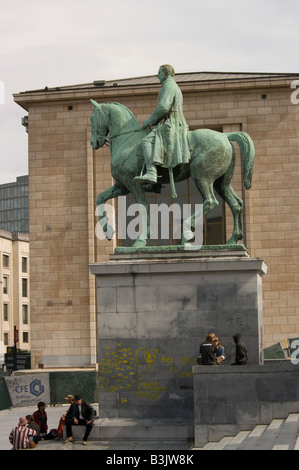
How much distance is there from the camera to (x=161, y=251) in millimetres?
21484

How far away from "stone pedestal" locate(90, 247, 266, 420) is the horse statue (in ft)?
3.28

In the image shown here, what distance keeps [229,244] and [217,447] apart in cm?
577

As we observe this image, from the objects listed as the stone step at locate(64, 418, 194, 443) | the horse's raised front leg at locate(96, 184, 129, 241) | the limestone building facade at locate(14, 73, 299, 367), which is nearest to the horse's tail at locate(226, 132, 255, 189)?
the horse's raised front leg at locate(96, 184, 129, 241)

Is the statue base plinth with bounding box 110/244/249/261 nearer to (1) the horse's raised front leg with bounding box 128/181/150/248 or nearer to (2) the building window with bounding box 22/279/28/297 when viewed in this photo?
(1) the horse's raised front leg with bounding box 128/181/150/248

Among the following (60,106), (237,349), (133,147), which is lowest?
(237,349)

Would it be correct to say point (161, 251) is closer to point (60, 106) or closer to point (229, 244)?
point (229, 244)

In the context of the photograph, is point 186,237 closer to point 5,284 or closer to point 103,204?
point 103,204

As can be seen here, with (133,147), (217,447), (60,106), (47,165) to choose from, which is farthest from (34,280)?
(217,447)

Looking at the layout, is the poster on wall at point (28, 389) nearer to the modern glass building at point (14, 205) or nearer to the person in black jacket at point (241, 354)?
the person in black jacket at point (241, 354)

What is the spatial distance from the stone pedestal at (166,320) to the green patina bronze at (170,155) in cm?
101

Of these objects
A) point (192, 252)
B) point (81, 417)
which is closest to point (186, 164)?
point (192, 252)

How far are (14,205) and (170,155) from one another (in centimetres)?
17064

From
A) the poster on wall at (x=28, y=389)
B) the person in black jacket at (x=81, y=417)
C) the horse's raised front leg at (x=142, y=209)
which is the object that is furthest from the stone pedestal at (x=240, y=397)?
the poster on wall at (x=28, y=389)
